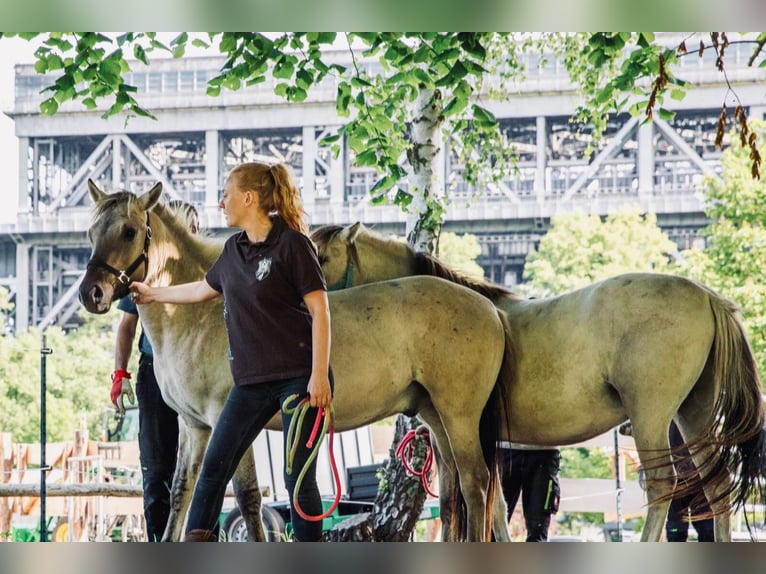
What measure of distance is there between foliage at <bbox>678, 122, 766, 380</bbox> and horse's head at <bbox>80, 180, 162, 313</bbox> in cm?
1623

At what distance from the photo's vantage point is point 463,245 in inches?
1428

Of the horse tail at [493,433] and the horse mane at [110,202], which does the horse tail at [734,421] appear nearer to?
the horse tail at [493,433]

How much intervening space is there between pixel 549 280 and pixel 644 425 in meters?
26.8

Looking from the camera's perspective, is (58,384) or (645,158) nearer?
(58,384)

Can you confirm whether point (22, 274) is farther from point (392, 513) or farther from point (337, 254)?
point (337, 254)

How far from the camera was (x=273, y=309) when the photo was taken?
13.9 feet

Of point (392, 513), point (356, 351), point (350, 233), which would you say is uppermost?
point (350, 233)

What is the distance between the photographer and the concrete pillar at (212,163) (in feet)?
170

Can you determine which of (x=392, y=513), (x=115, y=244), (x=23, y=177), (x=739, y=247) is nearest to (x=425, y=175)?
(x=392, y=513)

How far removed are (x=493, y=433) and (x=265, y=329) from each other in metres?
1.70

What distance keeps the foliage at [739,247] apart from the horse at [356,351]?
50.0ft

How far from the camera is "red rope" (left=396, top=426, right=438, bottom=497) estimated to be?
253 inches

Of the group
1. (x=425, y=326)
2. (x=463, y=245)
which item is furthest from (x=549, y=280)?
(x=425, y=326)

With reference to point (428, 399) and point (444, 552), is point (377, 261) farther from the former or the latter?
point (444, 552)
